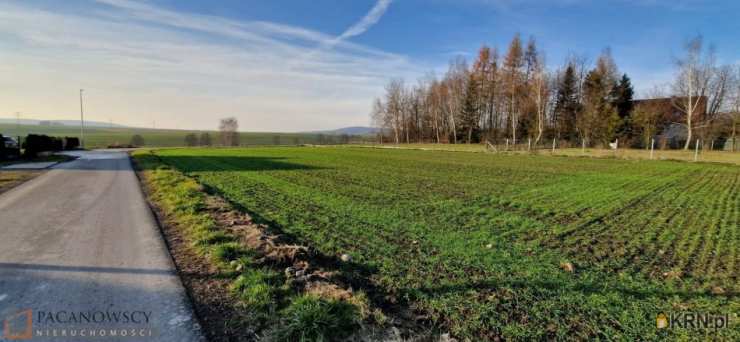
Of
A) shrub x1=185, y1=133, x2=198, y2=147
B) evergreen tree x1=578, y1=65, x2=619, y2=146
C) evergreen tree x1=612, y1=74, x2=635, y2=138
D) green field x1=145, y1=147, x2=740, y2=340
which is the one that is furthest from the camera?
shrub x1=185, y1=133, x2=198, y2=147

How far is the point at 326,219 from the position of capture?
5.83 meters

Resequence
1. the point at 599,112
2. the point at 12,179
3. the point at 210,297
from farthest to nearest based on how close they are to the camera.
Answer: the point at 599,112, the point at 12,179, the point at 210,297

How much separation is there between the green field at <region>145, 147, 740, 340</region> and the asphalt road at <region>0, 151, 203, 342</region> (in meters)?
1.80

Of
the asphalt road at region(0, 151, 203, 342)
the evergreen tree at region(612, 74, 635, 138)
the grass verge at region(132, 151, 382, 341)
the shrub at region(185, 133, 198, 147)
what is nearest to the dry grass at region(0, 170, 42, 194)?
the asphalt road at region(0, 151, 203, 342)

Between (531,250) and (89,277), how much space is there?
5.11 meters

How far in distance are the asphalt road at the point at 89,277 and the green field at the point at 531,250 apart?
1.80 metres

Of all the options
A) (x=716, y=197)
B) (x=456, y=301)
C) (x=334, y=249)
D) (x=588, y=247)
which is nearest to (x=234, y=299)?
(x=334, y=249)

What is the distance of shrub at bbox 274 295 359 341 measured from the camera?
234 centimetres

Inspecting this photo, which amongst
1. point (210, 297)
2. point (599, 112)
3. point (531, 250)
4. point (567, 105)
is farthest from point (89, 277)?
point (567, 105)

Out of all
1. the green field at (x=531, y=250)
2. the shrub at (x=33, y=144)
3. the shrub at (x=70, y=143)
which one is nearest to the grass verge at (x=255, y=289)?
the green field at (x=531, y=250)

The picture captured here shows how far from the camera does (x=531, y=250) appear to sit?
4.43 metres

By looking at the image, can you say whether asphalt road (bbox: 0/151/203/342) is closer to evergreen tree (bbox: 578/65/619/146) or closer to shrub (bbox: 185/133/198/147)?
evergreen tree (bbox: 578/65/619/146)

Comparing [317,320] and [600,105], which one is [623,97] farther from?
[317,320]

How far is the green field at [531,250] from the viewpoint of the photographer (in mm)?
2791
